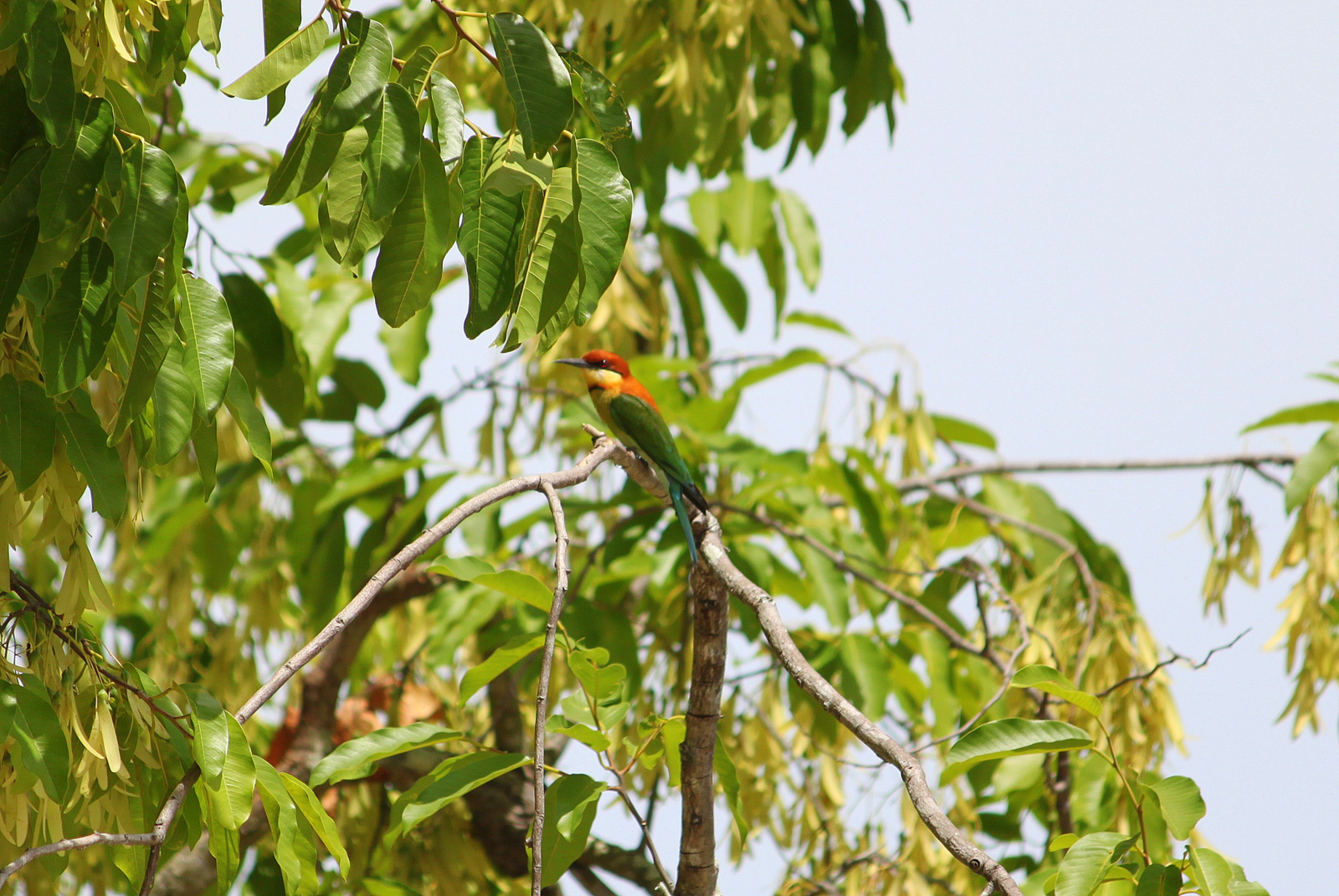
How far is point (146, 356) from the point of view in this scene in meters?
1.19

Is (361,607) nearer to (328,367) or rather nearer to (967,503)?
(328,367)

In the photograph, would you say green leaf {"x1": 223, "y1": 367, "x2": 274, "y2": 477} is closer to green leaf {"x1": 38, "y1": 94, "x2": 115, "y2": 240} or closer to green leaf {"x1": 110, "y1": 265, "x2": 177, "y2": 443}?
green leaf {"x1": 110, "y1": 265, "x2": 177, "y2": 443}

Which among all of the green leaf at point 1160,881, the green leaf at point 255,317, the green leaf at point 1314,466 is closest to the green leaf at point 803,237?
the green leaf at point 1314,466

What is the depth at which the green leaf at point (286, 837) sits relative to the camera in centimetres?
141

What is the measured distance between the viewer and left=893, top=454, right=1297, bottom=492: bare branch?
3.19 meters

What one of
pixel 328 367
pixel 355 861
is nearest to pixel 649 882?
pixel 355 861

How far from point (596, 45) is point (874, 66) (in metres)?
0.82

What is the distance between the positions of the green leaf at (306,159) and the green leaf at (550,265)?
21 cm

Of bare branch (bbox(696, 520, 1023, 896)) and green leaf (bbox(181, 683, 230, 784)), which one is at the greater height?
bare branch (bbox(696, 520, 1023, 896))

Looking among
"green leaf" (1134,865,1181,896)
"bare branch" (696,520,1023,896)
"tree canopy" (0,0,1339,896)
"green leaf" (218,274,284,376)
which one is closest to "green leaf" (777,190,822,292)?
"tree canopy" (0,0,1339,896)

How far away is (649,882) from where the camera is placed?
120 inches

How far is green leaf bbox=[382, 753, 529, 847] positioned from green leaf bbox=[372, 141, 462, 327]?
2.31 feet

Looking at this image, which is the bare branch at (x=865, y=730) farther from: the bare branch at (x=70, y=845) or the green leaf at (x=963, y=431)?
the green leaf at (x=963, y=431)

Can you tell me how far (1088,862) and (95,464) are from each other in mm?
1189
